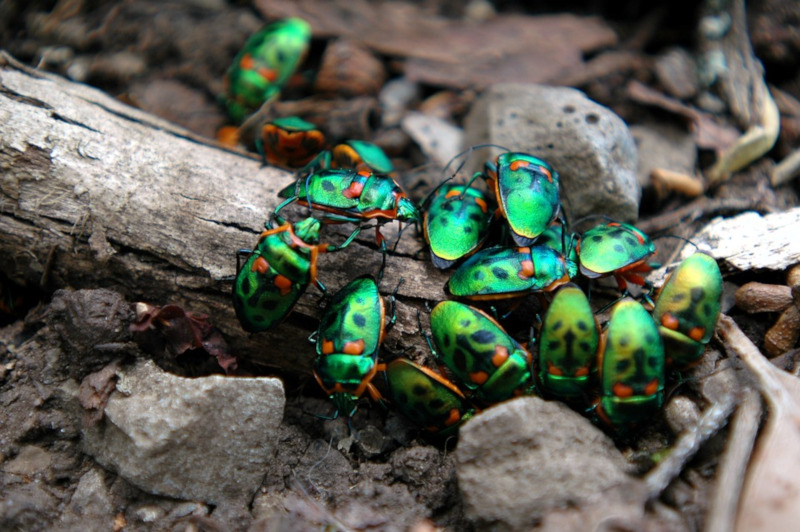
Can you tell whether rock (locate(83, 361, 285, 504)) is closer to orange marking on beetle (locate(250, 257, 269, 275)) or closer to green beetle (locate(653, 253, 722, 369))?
orange marking on beetle (locate(250, 257, 269, 275))

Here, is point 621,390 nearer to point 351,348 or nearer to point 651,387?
point 651,387

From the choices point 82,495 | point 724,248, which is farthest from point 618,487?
point 82,495

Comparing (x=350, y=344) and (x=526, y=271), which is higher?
(x=526, y=271)

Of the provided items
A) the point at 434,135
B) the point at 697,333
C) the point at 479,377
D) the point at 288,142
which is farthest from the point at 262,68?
the point at 697,333

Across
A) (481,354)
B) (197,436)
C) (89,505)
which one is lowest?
(89,505)

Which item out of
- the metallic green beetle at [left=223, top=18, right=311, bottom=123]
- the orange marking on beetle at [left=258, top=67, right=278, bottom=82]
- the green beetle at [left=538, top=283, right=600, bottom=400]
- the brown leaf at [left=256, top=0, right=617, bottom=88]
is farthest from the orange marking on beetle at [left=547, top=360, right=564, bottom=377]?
the orange marking on beetle at [left=258, top=67, right=278, bottom=82]
